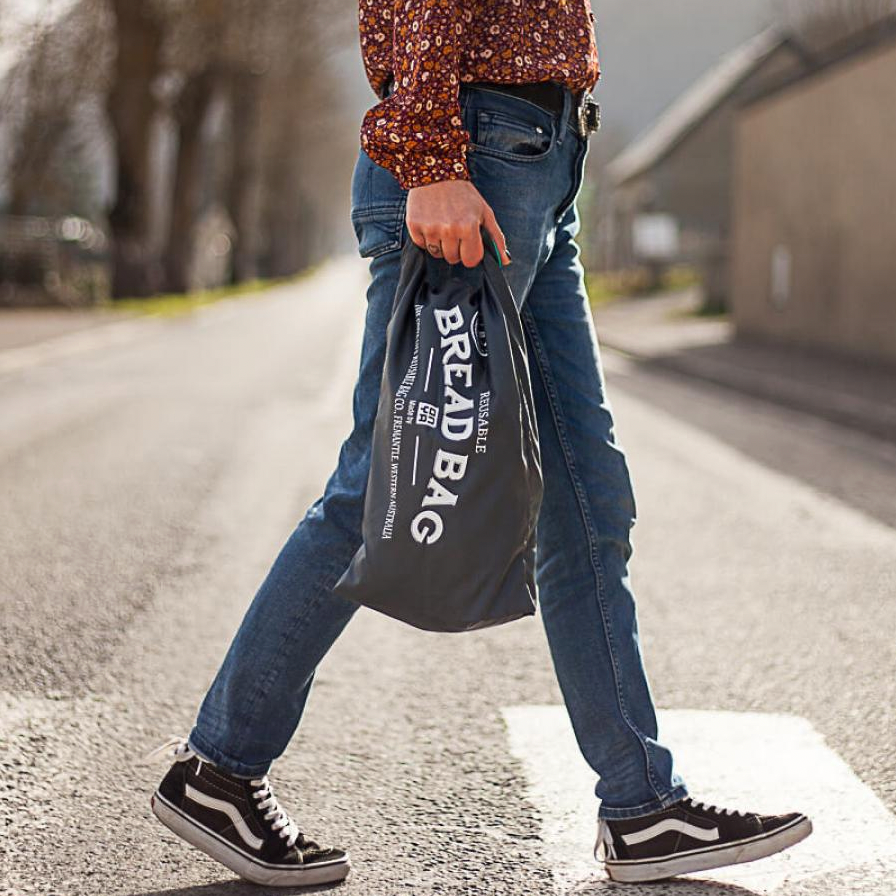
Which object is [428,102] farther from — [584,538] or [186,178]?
[186,178]

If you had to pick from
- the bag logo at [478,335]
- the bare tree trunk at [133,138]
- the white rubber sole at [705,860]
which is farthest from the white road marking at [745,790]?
the bare tree trunk at [133,138]

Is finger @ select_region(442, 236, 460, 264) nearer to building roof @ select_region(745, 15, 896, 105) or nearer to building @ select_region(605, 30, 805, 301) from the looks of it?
building roof @ select_region(745, 15, 896, 105)

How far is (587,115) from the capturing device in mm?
2455

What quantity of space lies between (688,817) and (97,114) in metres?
33.0

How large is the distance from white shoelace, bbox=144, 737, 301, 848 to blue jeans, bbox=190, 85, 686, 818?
0.02 meters

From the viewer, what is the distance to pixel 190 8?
101 feet

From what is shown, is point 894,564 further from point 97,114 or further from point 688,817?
point 97,114

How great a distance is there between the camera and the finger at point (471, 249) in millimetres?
2232

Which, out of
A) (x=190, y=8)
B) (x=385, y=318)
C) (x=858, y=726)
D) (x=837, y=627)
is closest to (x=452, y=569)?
(x=385, y=318)

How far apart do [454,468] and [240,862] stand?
0.82 metres

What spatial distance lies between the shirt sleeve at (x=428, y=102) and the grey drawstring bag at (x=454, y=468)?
0.17m

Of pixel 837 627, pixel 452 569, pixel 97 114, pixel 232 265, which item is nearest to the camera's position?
pixel 452 569

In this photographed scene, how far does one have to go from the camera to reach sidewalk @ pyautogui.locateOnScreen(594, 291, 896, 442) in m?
10.7


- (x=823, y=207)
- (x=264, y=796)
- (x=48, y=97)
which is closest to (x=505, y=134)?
(x=264, y=796)
